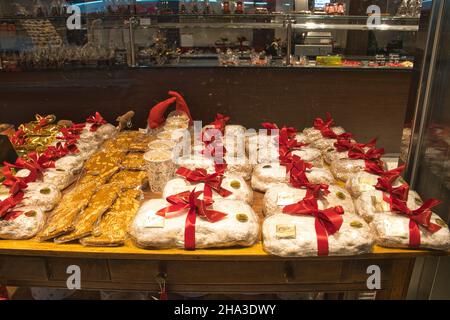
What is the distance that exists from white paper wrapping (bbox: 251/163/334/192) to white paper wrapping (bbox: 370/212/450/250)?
1.10 feet

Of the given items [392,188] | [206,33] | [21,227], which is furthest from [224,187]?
[206,33]

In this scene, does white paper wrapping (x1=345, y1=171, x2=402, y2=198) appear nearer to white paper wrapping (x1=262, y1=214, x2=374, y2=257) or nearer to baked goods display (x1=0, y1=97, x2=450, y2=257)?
baked goods display (x1=0, y1=97, x2=450, y2=257)

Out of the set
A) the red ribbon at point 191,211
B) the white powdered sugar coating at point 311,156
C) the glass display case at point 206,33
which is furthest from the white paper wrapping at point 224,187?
the glass display case at point 206,33

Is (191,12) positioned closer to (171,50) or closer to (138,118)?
(171,50)

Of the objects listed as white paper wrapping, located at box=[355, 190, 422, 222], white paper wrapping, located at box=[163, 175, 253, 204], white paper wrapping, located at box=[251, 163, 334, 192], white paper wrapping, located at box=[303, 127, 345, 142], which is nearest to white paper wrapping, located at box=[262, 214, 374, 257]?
white paper wrapping, located at box=[355, 190, 422, 222]

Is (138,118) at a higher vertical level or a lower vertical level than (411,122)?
lower

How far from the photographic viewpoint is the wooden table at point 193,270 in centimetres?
124

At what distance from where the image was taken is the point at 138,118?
2475 millimetres

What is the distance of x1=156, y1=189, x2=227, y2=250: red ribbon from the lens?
3.90 feet

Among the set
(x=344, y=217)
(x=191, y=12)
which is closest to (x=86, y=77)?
(x=191, y=12)

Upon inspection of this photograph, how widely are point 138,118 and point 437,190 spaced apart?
1793mm

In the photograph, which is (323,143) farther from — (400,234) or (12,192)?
(12,192)
